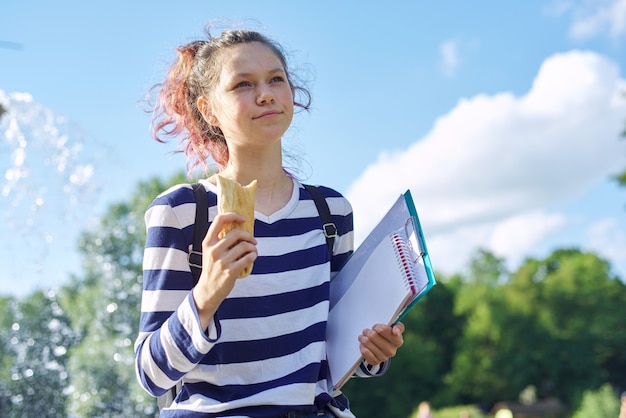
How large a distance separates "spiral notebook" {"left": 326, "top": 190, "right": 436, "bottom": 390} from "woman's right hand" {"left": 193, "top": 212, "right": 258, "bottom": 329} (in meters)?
0.57

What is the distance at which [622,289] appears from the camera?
57.7m

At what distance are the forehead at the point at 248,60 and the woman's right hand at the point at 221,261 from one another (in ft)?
2.28

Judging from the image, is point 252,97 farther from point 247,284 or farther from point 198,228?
point 247,284

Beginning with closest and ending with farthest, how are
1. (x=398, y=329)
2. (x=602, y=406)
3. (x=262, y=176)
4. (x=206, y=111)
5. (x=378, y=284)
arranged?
(x=398, y=329) < (x=378, y=284) < (x=262, y=176) < (x=206, y=111) < (x=602, y=406)

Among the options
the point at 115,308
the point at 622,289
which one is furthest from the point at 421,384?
the point at 115,308

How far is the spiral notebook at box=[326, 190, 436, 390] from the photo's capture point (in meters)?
2.33

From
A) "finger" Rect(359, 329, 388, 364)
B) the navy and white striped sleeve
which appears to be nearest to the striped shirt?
the navy and white striped sleeve

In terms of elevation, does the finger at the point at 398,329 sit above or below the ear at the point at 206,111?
below

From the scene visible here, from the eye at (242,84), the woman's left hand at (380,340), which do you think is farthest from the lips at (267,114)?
the woman's left hand at (380,340)

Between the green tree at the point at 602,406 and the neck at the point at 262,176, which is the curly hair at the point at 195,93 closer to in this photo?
the neck at the point at 262,176

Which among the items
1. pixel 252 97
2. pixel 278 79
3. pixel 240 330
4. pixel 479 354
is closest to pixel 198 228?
pixel 240 330

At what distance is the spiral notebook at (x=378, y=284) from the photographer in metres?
2.33

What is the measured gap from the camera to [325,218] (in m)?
2.64

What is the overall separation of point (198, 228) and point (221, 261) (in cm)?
42
